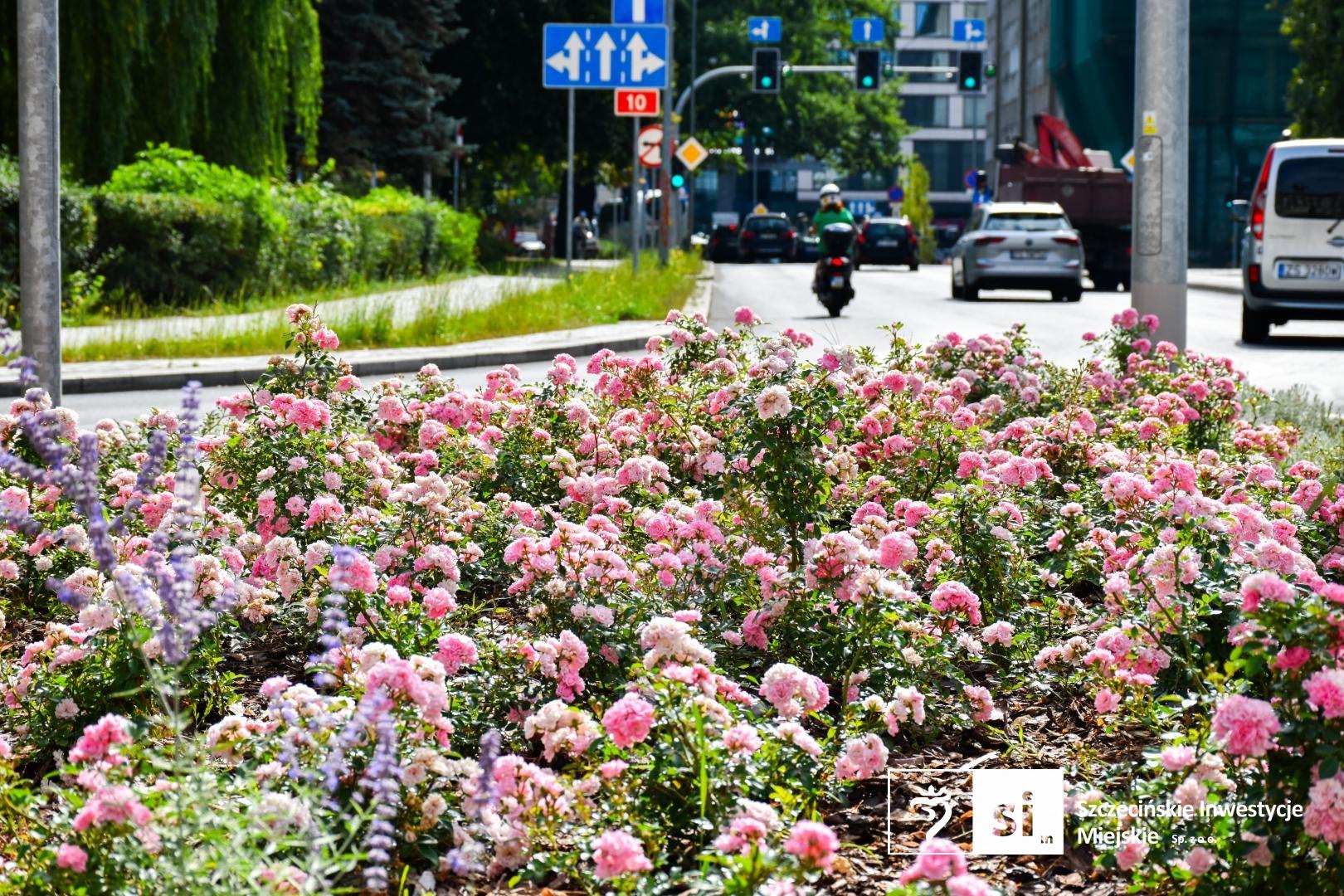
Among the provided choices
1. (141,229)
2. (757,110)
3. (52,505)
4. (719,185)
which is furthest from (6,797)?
(719,185)

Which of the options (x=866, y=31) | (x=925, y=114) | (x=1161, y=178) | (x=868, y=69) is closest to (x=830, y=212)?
(x=1161, y=178)

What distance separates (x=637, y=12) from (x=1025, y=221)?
753 cm

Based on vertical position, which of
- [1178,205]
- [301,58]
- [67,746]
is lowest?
[67,746]

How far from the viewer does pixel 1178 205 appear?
39.6 feet

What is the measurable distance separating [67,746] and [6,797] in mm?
885

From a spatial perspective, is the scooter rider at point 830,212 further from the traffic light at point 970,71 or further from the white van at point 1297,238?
the traffic light at point 970,71

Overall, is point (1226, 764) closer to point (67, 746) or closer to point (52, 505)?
point (67, 746)

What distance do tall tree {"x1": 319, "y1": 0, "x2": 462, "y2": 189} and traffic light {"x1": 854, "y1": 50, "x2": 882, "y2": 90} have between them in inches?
371

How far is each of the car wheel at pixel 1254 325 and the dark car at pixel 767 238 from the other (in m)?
44.0

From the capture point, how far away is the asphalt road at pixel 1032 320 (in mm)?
17516

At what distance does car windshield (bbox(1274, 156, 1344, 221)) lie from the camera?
20844 mm

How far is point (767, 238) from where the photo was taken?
65000 millimetres

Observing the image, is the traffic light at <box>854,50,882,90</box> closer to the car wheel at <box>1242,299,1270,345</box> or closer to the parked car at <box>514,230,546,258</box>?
the parked car at <box>514,230,546,258</box>

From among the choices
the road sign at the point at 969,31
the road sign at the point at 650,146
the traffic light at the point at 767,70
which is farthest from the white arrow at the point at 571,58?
the road sign at the point at 969,31
